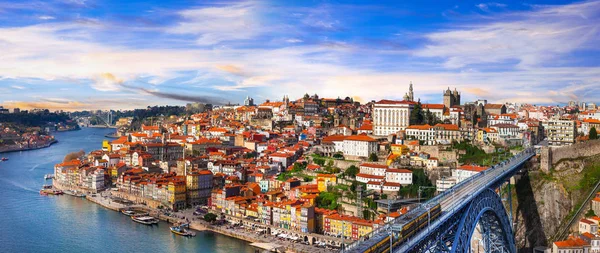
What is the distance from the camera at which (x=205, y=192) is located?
16.0 metres

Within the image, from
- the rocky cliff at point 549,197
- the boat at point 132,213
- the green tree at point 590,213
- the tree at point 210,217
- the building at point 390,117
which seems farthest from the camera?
the building at point 390,117

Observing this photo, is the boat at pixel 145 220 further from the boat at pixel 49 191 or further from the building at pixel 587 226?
the building at pixel 587 226

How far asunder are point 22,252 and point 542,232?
10767 mm

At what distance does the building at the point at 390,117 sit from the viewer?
60.0ft

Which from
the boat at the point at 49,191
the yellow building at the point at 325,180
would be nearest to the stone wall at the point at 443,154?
the yellow building at the point at 325,180

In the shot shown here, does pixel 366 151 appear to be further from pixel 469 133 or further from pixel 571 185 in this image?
pixel 571 185

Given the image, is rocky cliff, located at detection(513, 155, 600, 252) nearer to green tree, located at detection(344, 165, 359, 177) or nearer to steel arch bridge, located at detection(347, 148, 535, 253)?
steel arch bridge, located at detection(347, 148, 535, 253)

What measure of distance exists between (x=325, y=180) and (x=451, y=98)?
38.1ft

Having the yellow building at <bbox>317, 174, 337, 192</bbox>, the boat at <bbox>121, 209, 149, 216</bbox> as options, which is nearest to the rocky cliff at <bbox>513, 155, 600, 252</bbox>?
the yellow building at <bbox>317, 174, 337, 192</bbox>

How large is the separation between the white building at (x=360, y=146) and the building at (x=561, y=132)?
5.07 meters

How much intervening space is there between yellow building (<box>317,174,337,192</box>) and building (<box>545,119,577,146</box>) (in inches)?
260

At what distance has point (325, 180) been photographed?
46.0 feet

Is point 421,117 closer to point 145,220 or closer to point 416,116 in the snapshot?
point 416,116

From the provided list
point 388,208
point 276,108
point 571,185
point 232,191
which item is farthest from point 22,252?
point 276,108
